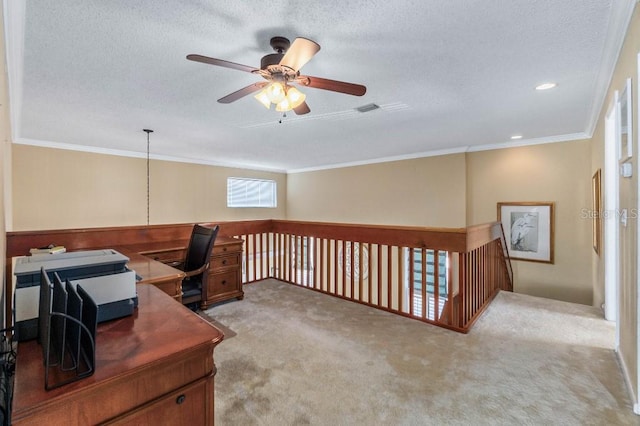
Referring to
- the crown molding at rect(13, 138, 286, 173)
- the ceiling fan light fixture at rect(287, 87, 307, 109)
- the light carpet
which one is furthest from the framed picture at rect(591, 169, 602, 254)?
the crown molding at rect(13, 138, 286, 173)

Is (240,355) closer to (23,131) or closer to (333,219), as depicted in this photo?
(23,131)

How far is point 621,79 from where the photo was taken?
6.36 feet

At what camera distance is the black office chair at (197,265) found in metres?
2.70

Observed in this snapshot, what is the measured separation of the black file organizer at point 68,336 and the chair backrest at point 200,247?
192 cm

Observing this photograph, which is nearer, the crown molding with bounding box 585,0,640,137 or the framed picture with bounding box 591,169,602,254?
the crown molding with bounding box 585,0,640,137

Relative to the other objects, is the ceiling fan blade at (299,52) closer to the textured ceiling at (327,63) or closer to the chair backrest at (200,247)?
the textured ceiling at (327,63)

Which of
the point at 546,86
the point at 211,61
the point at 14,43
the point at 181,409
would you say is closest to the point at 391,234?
the point at 546,86

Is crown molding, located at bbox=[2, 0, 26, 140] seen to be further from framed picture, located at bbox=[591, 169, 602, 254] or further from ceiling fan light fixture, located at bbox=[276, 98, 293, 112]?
framed picture, located at bbox=[591, 169, 602, 254]

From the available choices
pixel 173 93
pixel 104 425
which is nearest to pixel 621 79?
pixel 104 425

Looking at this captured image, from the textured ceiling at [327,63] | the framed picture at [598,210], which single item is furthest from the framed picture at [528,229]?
the textured ceiling at [327,63]

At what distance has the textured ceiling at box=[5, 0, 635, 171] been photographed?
1.54m

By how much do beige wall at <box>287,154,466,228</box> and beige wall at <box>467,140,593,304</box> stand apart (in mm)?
545

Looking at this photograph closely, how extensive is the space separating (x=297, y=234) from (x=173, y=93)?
7.37ft

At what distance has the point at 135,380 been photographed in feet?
2.68
